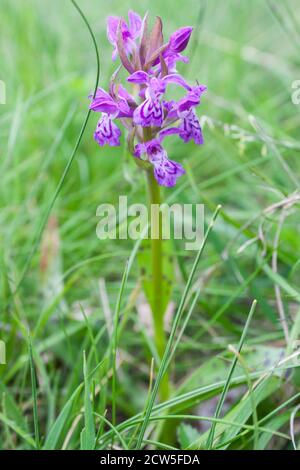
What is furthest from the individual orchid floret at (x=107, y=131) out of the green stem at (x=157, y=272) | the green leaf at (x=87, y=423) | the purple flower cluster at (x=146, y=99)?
the green leaf at (x=87, y=423)

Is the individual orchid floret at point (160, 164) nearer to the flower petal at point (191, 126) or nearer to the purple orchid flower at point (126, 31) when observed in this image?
the flower petal at point (191, 126)

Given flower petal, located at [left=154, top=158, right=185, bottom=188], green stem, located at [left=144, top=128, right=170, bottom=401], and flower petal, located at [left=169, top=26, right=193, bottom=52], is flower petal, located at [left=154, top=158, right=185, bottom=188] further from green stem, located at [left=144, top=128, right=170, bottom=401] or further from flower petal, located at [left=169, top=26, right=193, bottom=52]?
flower petal, located at [left=169, top=26, right=193, bottom=52]

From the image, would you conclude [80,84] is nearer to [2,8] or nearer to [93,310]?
[2,8]

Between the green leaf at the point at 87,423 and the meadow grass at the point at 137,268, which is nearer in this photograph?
the green leaf at the point at 87,423

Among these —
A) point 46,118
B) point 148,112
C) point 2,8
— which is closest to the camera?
point 148,112

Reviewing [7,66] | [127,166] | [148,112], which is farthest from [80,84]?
[148,112]

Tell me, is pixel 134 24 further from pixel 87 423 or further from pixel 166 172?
pixel 87 423

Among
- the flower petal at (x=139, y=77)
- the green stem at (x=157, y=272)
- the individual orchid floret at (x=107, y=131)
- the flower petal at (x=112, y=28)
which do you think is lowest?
the green stem at (x=157, y=272)

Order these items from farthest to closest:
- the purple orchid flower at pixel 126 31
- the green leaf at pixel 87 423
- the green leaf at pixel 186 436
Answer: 1. the green leaf at pixel 186 436
2. the purple orchid flower at pixel 126 31
3. the green leaf at pixel 87 423
